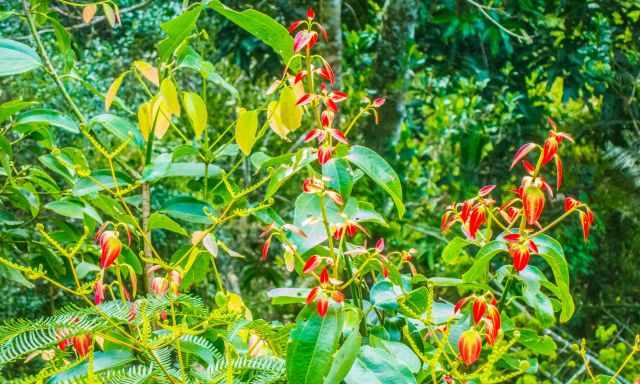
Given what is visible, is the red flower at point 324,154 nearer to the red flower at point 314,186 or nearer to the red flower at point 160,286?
the red flower at point 314,186

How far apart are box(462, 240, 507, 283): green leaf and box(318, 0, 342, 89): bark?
1.73 m

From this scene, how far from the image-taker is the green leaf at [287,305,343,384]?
709 millimetres

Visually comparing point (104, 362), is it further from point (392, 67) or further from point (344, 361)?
point (392, 67)

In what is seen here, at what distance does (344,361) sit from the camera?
27.2 inches

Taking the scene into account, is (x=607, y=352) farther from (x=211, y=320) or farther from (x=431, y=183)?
(x=211, y=320)

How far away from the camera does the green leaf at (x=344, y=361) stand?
69 cm

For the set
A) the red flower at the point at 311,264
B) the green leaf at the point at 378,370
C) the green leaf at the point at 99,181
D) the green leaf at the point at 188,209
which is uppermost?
the red flower at the point at 311,264

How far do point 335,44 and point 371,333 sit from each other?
1.79m

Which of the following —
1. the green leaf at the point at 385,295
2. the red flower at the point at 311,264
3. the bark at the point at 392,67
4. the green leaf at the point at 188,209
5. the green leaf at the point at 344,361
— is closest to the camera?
the green leaf at the point at 344,361

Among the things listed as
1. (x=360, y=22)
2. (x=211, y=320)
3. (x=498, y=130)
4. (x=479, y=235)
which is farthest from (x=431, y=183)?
(x=211, y=320)

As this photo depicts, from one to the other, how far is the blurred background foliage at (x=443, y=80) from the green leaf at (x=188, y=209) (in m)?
1.59

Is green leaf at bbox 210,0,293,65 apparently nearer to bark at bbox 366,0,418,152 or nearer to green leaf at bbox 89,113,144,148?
green leaf at bbox 89,113,144,148

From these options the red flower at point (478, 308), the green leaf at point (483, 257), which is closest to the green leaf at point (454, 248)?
the green leaf at point (483, 257)

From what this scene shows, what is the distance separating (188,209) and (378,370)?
1.25 ft
